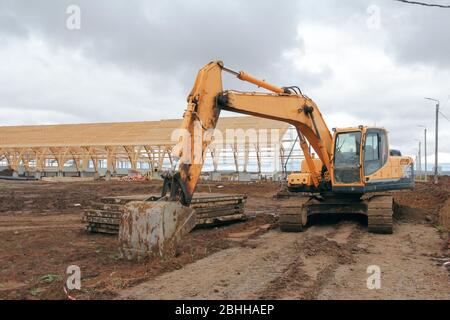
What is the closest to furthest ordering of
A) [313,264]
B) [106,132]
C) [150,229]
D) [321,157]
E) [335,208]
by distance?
1. [150,229]
2. [313,264]
3. [321,157]
4. [335,208]
5. [106,132]

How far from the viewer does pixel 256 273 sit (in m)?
6.86

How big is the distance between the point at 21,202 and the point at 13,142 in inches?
1226

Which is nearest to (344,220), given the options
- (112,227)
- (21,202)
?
(112,227)

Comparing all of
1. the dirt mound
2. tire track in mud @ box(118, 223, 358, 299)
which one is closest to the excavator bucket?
tire track in mud @ box(118, 223, 358, 299)

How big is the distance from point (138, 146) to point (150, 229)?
3357cm

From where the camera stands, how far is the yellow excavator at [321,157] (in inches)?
353

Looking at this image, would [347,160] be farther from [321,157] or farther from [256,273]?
[256,273]

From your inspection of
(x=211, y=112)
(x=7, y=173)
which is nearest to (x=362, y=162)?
(x=211, y=112)

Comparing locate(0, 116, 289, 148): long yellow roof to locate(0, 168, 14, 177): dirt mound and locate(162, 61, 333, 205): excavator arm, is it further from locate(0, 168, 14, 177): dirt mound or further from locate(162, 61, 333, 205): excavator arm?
locate(162, 61, 333, 205): excavator arm

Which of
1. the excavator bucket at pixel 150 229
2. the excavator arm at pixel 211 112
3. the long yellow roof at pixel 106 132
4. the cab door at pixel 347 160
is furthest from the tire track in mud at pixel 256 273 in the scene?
the long yellow roof at pixel 106 132

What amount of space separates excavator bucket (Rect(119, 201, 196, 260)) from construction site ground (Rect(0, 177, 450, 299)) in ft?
0.68

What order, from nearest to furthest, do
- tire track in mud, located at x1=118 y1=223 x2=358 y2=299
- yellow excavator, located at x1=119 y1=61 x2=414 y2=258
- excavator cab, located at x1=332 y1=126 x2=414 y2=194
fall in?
tire track in mud, located at x1=118 y1=223 x2=358 y2=299, yellow excavator, located at x1=119 y1=61 x2=414 y2=258, excavator cab, located at x1=332 y1=126 x2=414 y2=194

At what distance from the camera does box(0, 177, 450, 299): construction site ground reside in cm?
586

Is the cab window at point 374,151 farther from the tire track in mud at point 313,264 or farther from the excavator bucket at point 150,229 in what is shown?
the excavator bucket at point 150,229
